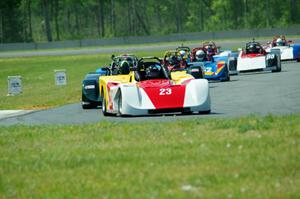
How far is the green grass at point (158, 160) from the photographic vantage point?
9.10 m

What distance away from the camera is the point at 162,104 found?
18.9 m

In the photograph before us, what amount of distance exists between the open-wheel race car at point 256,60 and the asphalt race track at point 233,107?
890 centimetres

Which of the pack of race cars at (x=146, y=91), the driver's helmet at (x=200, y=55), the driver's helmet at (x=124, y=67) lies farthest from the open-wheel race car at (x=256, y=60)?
the driver's helmet at (x=124, y=67)

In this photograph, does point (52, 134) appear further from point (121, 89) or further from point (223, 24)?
point (223, 24)

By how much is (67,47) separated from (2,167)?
87.9 meters

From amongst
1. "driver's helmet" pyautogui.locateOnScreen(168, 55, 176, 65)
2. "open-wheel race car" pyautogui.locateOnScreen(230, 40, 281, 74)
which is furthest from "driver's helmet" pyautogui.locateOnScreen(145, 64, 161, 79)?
"open-wheel race car" pyautogui.locateOnScreen(230, 40, 281, 74)

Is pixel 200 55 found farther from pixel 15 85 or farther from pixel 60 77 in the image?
pixel 15 85

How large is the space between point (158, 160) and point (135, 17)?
5645 inches

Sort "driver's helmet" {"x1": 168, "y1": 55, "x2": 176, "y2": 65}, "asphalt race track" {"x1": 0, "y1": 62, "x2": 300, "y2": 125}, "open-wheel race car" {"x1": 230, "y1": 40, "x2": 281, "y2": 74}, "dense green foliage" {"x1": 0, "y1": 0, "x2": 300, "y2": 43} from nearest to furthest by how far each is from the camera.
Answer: "asphalt race track" {"x1": 0, "y1": 62, "x2": 300, "y2": 125} < "driver's helmet" {"x1": 168, "y1": 55, "x2": 176, "y2": 65} < "open-wheel race car" {"x1": 230, "y1": 40, "x2": 281, "y2": 74} < "dense green foliage" {"x1": 0, "y1": 0, "x2": 300, "y2": 43}

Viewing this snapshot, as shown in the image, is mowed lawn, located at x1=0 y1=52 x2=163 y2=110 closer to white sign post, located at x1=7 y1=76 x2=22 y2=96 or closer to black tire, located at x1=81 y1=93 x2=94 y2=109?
white sign post, located at x1=7 y1=76 x2=22 y2=96

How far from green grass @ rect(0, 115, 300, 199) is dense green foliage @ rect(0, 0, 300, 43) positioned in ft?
338

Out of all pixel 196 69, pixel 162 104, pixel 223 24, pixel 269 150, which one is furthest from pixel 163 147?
pixel 223 24

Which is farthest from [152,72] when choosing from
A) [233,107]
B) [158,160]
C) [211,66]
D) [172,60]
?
[211,66]

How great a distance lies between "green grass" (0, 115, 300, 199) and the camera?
910 cm
